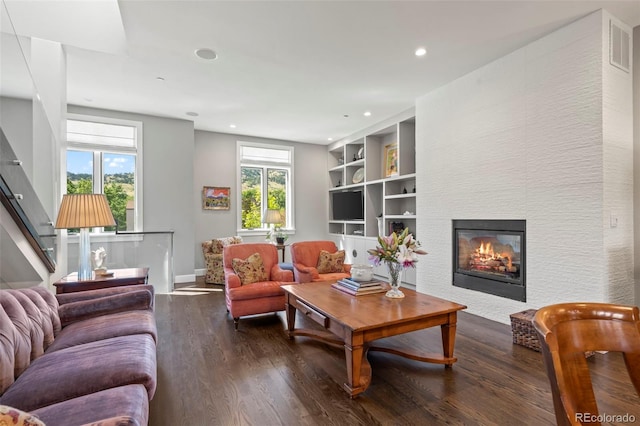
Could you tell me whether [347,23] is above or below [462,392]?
above

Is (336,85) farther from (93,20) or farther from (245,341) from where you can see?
(245,341)

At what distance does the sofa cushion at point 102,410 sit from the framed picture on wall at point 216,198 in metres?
5.46

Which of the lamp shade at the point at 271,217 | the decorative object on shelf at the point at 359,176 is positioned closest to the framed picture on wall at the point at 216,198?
the lamp shade at the point at 271,217

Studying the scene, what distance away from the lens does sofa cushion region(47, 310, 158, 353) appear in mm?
1945

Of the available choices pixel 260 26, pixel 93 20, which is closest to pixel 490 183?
pixel 260 26

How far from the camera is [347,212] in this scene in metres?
7.11

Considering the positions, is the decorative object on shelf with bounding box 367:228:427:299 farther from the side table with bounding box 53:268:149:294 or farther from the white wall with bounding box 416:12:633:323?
the side table with bounding box 53:268:149:294

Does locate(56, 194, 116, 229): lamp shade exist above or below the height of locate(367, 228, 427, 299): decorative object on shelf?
above

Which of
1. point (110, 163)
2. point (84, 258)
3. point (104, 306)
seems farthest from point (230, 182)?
point (104, 306)

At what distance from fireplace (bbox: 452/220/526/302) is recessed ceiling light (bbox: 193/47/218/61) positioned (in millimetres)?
3615

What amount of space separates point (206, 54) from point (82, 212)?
2.09 metres

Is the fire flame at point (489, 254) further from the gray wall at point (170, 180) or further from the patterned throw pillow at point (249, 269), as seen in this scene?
the gray wall at point (170, 180)

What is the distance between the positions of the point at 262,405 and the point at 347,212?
5.33 m

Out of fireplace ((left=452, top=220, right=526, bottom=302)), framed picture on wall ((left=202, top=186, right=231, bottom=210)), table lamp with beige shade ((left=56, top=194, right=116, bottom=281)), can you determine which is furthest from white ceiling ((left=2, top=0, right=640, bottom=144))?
framed picture on wall ((left=202, top=186, right=231, bottom=210))
